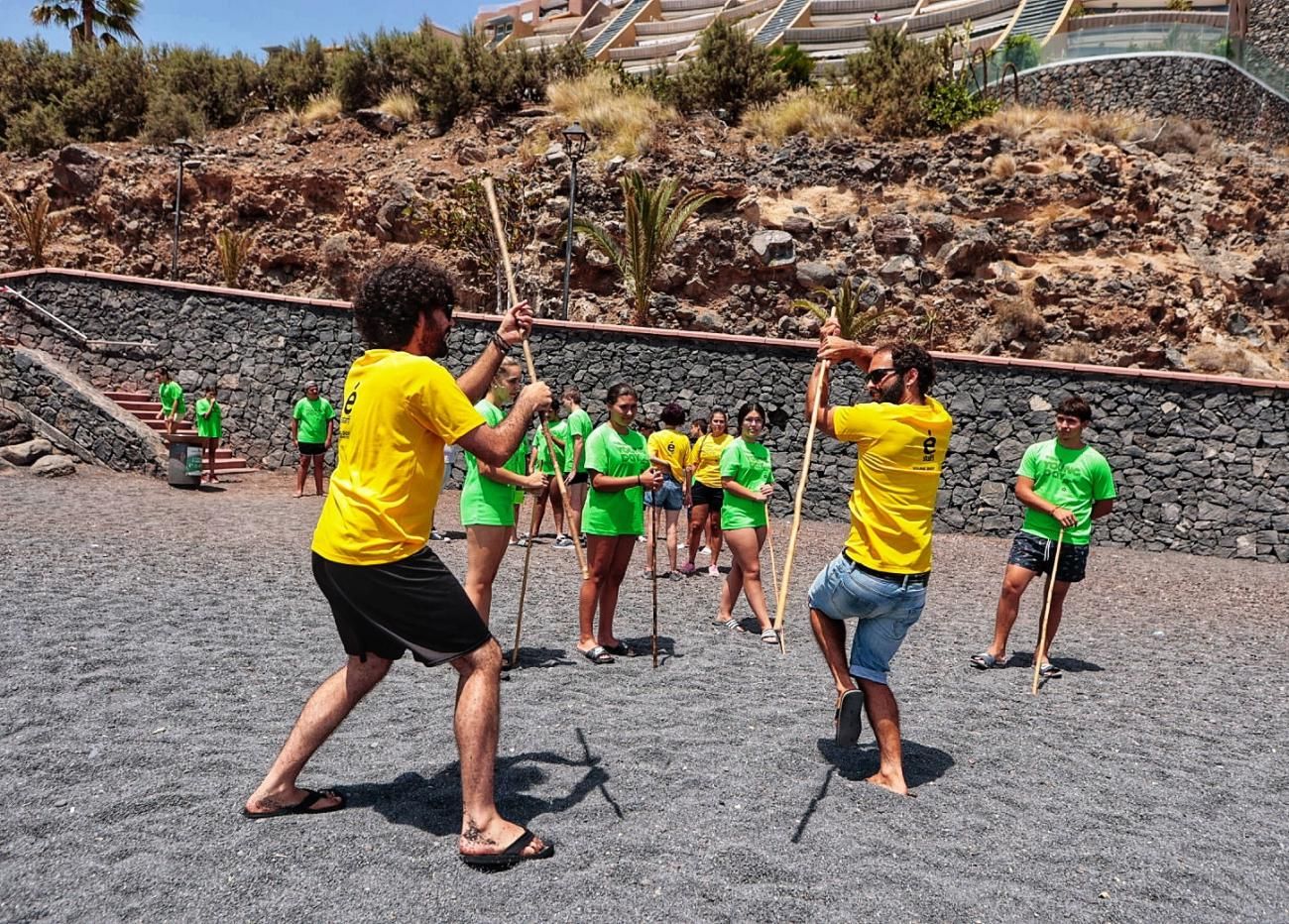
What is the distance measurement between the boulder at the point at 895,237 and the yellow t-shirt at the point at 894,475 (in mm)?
15875

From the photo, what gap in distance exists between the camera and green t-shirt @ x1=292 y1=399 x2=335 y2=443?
1266cm

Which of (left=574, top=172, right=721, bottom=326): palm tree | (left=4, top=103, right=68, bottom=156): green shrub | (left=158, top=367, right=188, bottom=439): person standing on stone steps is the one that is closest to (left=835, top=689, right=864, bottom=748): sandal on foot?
(left=158, top=367, right=188, bottom=439): person standing on stone steps

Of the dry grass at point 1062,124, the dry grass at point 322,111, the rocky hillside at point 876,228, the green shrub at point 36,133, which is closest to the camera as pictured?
the rocky hillside at point 876,228

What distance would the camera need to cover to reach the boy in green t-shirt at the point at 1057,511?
6.00 m

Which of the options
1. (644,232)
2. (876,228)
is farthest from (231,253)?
(876,228)

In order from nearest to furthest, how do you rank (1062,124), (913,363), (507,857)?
(507,857), (913,363), (1062,124)

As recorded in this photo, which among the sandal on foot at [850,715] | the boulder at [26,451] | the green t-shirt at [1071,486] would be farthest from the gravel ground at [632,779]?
the boulder at [26,451]

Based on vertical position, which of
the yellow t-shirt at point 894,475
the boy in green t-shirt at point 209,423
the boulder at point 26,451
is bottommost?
the boulder at point 26,451

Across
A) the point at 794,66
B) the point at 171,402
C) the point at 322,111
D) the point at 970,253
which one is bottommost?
the point at 171,402

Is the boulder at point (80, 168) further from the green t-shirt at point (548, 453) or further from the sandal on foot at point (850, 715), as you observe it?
the sandal on foot at point (850, 715)

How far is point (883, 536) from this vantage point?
376 centimetres

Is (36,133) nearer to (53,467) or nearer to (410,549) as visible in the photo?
(53,467)

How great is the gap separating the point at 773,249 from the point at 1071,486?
13407 mm

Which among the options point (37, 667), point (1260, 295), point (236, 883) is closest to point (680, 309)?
point (1260, 295)
